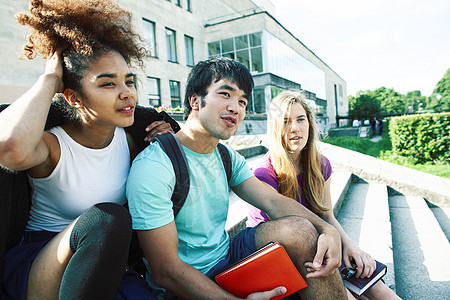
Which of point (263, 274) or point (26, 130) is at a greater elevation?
point (26, 130)

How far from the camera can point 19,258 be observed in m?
1.33

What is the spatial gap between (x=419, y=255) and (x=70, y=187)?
12.4ft

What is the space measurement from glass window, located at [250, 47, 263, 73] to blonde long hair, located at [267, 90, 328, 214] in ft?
64.4

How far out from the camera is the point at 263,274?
1.53m

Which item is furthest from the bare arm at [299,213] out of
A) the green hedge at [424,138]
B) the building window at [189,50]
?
the building window at [189,50]

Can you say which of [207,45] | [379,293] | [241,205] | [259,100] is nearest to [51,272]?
[379,293]

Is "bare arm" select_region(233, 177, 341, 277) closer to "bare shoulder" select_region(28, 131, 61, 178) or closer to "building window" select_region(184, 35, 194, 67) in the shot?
"bare shoulder" select_region(28, 131, 61, 178)

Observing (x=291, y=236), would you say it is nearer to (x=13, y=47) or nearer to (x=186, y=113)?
(x=186, y=113)

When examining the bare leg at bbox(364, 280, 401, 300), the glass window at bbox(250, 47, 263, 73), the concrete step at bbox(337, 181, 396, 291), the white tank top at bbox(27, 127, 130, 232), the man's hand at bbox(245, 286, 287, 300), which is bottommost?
the concrete step at bbox(337, 181, 396, 291)

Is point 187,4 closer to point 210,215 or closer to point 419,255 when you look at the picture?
point 419,255

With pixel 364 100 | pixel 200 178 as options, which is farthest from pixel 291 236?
pixel 364 100

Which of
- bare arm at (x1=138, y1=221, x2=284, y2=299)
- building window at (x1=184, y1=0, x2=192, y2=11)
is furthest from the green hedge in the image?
building window at (x1=184, y1=0, x2=192, y2=11)

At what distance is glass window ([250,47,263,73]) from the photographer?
70.6 feet

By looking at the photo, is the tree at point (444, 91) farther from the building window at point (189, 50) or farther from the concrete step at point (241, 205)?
the concrete step at point (241, 205)
